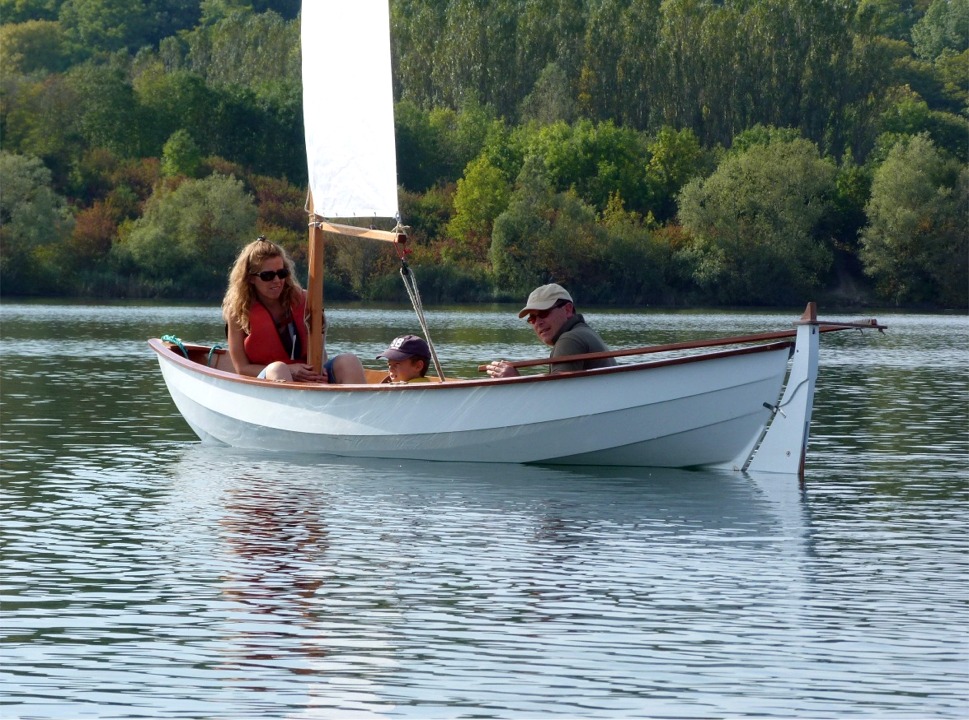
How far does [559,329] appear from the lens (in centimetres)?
1496

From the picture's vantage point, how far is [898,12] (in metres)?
146

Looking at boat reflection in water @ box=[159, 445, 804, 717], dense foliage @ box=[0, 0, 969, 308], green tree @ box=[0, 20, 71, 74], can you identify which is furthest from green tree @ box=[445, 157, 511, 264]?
boat reflection in water @ box=[159, 445, 804, 717]

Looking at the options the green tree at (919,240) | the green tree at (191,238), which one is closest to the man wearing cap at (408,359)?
the green tree at (191,238)

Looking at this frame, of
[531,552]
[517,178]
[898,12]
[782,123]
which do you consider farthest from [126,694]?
[898,12]

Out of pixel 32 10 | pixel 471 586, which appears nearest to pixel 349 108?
pixel 471 586

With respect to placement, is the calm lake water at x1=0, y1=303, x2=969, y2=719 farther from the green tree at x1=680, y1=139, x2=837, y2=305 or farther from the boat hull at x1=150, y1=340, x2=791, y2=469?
the green tree at x1=680, y1=139, x2=837, y2=305

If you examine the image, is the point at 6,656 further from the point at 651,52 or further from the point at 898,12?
the point at 898,12

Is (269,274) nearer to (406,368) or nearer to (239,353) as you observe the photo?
(239,353)

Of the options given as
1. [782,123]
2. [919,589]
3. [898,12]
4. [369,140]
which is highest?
[898,12]

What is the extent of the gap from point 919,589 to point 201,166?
84196mm

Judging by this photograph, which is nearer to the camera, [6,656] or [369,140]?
[6,656]

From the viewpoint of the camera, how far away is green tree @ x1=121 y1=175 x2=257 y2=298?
252 ft

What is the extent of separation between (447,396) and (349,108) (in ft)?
11.0

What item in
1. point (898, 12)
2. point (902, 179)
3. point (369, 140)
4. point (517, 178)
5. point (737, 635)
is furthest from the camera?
point (898, 12)
